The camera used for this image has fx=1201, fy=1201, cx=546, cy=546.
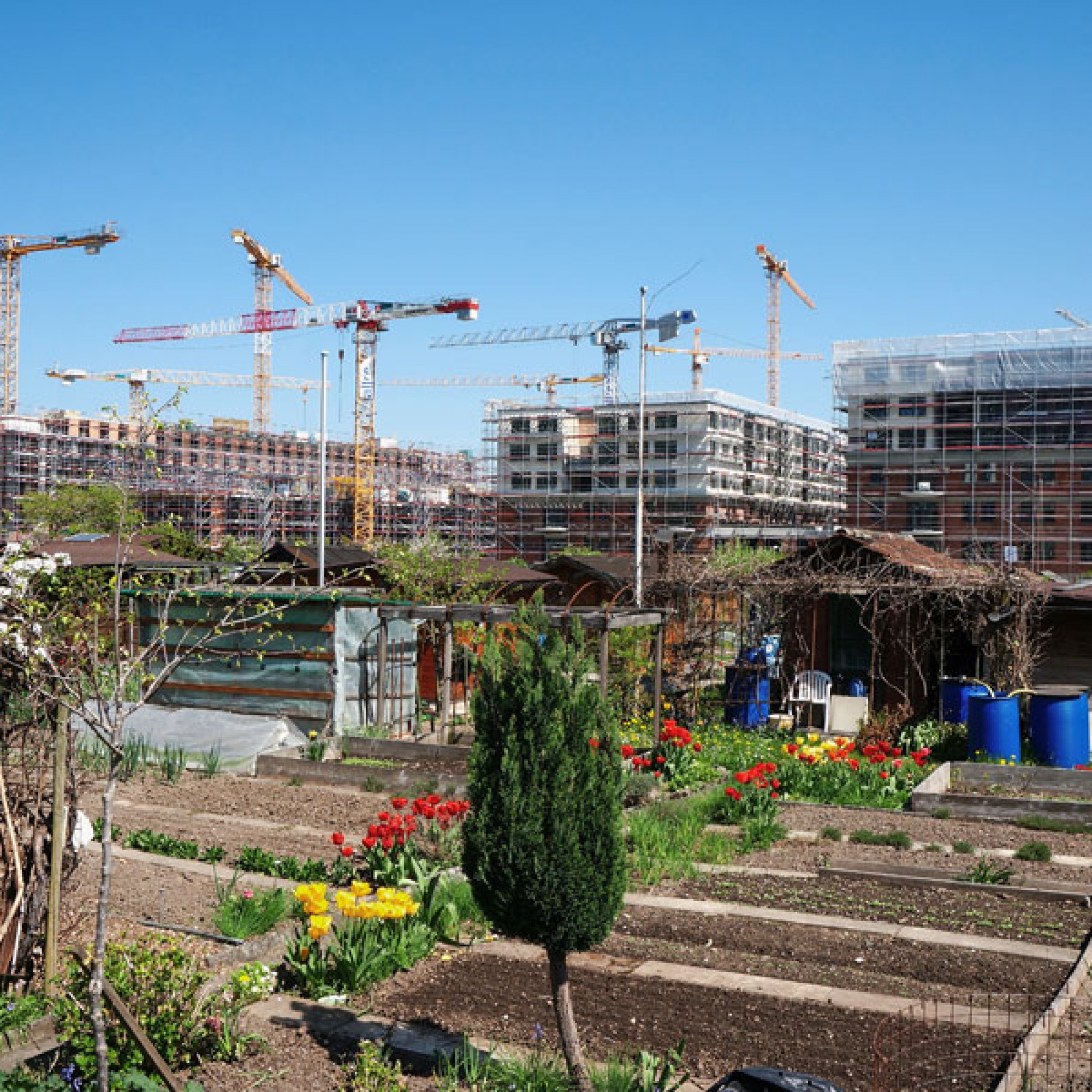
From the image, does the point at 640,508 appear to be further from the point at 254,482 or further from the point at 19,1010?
the point at 254,482

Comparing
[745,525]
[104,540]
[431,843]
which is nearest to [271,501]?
[745,525]

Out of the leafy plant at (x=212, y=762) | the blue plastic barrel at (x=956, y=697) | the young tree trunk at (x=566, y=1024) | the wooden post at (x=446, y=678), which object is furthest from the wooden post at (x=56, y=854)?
the blue plastic barrel at (x=956, y=697)

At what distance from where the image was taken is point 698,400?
87125mm

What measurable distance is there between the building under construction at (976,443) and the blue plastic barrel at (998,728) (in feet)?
137

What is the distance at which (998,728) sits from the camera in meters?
15.1

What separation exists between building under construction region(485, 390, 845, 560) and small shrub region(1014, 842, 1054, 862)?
60.5m

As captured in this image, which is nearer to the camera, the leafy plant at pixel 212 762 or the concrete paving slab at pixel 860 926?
the concrete paving slab at pixel 860 926

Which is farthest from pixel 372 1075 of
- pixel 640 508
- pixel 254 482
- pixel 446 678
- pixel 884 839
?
pixel 254 482

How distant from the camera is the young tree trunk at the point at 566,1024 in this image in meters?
5.68

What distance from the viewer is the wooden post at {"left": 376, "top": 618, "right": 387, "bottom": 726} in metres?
16.8

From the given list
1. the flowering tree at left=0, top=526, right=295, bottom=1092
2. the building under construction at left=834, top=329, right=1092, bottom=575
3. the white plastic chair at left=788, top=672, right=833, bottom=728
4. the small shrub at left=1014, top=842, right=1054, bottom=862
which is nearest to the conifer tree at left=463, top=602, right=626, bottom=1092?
the flowering tree at left=0, top=526, right=295, bottom=1092

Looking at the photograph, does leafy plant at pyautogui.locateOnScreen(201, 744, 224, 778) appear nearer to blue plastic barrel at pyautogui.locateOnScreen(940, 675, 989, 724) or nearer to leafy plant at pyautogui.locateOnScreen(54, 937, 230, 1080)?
leafy plant at pyautogui.locateOnScreen(54, 937, 230, 1080)

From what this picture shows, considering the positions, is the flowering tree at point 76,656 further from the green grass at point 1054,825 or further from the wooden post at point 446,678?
the green grass at point 1054,825

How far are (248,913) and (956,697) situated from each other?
11814 mm
